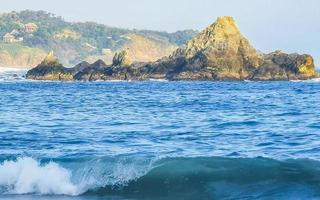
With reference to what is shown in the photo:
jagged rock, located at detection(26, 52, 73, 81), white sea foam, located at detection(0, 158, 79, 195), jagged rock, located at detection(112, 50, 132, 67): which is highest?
white sea foam, located at detection(0, 158, 79, 195)

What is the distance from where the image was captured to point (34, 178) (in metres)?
17.9

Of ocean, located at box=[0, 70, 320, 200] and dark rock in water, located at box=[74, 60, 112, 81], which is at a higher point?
ocean, located at box=[0, 70, 320, 200]

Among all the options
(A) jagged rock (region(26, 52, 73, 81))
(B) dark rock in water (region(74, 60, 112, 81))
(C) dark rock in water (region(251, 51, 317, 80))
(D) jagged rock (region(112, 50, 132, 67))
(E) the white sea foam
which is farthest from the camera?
(A) jagged rock (region(26, 52, 73, 81))

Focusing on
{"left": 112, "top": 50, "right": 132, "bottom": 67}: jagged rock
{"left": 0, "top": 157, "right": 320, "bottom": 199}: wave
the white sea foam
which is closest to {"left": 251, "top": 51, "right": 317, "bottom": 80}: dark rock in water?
{"left": 112, "top": 50, "right": 132, "bottom": 67}: jagged rock

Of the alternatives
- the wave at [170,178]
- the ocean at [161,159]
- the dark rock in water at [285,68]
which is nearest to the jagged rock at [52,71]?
the dark rock in water at [285,68]

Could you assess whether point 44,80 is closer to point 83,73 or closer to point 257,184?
point 83,73

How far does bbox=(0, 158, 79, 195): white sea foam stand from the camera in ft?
56.9

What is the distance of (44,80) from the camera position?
110000 millimetres

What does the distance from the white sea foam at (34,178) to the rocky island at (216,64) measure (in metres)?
78.5

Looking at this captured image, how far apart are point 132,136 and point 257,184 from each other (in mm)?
8321

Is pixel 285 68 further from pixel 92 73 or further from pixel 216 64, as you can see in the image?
pixel 92 73

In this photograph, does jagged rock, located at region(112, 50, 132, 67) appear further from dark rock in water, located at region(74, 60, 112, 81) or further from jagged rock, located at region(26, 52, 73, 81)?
jagged rock, located at region(26, 52, 73, 81)

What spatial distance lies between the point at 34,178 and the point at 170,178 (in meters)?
3.22

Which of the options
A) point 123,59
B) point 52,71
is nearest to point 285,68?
point 123,59
